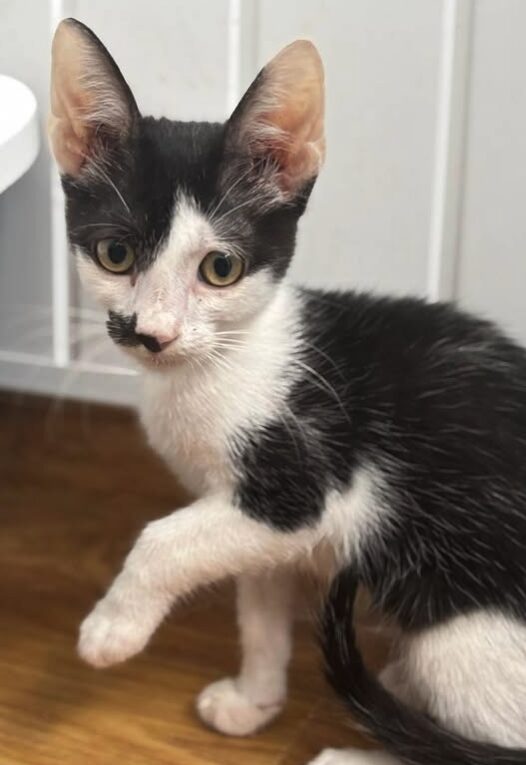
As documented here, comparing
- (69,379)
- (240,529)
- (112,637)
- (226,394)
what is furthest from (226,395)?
(69,379)

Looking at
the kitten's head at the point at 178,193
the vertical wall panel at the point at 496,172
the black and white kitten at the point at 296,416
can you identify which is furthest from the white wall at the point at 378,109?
the kitten's head at the point at 178,193

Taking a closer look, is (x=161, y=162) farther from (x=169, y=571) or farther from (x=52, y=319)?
(x=52, y=319)

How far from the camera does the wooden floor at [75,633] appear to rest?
46.5 inches

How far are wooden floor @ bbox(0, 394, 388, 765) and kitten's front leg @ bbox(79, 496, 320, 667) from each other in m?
0.15

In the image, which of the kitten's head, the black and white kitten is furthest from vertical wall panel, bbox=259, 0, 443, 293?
the kitten's head

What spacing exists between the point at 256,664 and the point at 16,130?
623 mm

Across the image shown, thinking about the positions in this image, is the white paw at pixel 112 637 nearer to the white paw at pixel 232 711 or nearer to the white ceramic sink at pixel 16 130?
the white paw at pixel 232 711

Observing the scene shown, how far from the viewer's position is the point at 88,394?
4.89ft

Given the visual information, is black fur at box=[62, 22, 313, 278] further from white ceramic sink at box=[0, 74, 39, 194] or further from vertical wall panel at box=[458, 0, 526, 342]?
vertical wall panel at box=[458, 0, 526, 342]

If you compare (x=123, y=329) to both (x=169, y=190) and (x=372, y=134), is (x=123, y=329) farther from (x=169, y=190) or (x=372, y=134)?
(x=372, y=134)

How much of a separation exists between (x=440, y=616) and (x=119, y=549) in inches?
24.2

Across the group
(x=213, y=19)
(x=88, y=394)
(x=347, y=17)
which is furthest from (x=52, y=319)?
(x=347, y=17)

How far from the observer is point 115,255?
979 mm

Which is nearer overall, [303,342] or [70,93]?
[70,93]
